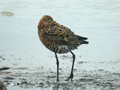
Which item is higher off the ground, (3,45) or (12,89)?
(3,45)

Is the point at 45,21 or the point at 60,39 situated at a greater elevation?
the point at 45,21

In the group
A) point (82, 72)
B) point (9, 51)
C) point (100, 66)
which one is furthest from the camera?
point (9, 51)

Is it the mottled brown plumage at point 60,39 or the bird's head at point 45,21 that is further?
the bird's head at point 45,21

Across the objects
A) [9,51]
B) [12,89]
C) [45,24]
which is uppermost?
[45,24]

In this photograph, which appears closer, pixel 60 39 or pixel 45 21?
pixel 60 39

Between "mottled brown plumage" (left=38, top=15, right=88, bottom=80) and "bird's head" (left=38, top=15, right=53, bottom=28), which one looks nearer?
"mottled brown plumage" (left=38, top=15, right=88, bottom=80)

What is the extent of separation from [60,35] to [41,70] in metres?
0.64

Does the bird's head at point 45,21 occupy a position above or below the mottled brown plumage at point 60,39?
above


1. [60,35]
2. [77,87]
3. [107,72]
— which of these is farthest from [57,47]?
[107,72]

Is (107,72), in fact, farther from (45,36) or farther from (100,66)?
(45,36)

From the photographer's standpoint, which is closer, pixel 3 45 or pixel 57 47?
pixel 57 47

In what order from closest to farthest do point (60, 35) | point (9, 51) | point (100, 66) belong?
1. point (60, 35)
2. point (100, 66)
3. point (9, 51)

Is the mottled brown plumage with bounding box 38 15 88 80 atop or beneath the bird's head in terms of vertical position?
beneath

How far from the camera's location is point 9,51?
433 cm
